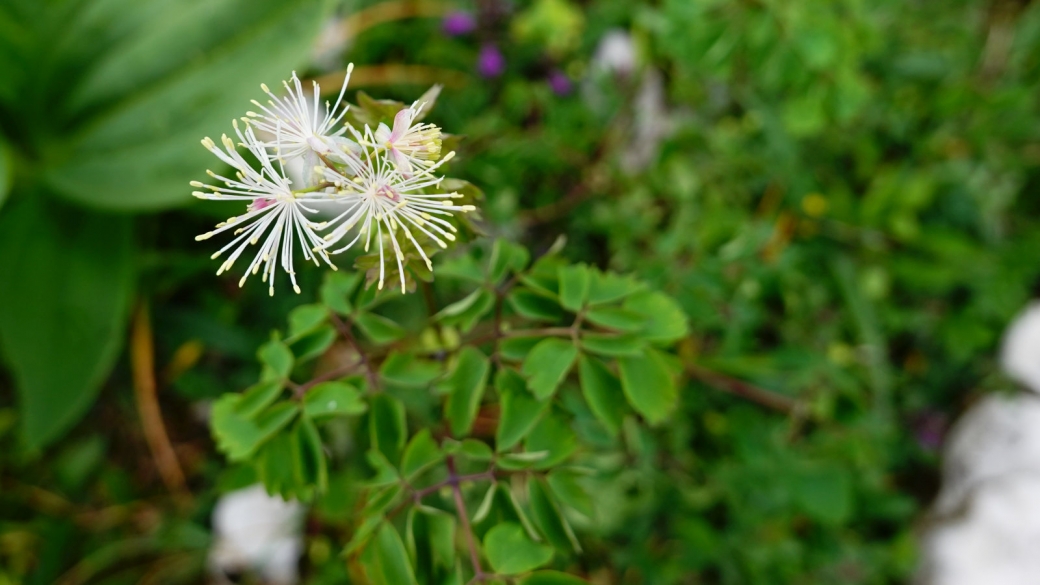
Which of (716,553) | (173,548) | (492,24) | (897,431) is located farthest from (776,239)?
(173,548)

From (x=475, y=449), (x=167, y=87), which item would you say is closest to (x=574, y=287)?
(x=475, y=449)

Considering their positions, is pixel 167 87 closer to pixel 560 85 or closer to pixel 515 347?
pixel 560 85

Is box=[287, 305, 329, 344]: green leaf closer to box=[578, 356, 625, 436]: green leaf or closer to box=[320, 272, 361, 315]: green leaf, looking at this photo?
box=[320, 272, 361, 315]: green leaf

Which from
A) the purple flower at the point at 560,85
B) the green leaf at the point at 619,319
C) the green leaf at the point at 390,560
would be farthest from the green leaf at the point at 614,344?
the purple flower at the point at 560,85

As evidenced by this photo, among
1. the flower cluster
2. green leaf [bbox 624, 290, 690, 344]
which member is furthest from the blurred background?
the flower cluster

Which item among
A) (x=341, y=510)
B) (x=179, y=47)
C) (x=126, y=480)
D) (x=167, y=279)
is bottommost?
(x=341, y=510)

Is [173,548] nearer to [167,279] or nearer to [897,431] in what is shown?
[167,279]
